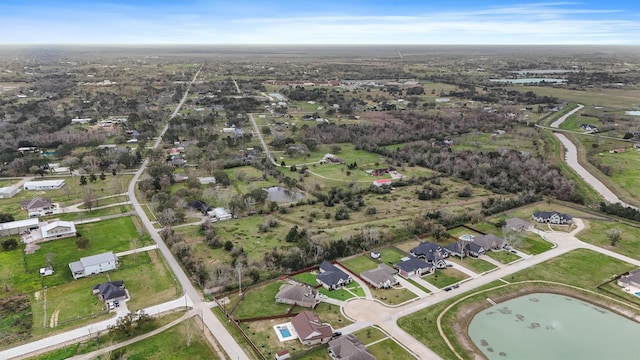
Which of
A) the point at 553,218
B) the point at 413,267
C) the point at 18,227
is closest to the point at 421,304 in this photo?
the point at 413,267

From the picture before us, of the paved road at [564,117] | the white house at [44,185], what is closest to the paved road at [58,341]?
the white house at [44,185]

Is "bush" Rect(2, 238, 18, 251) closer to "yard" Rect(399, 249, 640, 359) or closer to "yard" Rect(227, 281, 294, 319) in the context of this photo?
"yard" Rect(227, 281, 294, 319)

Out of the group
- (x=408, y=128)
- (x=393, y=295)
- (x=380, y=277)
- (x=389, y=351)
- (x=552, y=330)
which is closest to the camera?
(x=389, y=351)

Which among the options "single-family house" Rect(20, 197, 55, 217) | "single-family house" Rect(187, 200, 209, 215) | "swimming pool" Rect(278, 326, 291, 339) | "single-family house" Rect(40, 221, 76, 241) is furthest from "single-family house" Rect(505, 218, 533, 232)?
"single-family house" Rect(20, 197, 55, 217)

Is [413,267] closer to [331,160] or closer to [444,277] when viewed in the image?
[444,277]

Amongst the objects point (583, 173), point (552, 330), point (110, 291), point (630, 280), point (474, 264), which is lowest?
point (552, 330)

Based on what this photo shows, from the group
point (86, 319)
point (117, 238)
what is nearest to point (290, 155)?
point (117, 238)

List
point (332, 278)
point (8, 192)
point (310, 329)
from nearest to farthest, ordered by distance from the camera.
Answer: point (310, 329), point (332, 278), point (8, 192)

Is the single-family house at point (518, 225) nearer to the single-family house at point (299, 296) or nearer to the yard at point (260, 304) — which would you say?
the single-family house at point (299, 296)
